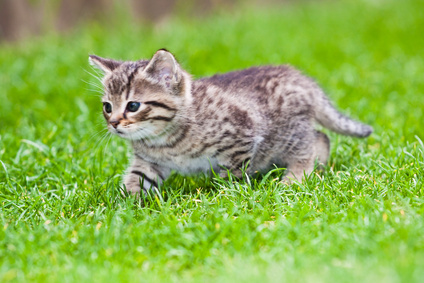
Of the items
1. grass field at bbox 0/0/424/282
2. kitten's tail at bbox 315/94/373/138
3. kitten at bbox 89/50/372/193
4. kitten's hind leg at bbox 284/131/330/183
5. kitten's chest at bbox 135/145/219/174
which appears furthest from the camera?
kitten's tail at bbox 315/94/373/138

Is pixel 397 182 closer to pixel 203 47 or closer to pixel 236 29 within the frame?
pixel 203 47

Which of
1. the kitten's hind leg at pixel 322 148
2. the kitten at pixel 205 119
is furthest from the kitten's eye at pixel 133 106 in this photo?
the kitten's hind leg at pixel 322 148

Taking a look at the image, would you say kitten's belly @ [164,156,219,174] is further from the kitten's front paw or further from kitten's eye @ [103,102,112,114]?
kitten's eye @ [103,102,112,114]

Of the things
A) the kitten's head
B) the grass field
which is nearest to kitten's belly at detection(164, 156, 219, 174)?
the grass field

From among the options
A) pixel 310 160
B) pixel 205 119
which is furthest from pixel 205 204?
pixel 310 160

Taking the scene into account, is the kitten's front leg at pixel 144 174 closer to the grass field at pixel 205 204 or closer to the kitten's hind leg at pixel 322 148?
the grass field at pixel 205 204

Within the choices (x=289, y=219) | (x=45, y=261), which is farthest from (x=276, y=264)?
(x=45, y=261)

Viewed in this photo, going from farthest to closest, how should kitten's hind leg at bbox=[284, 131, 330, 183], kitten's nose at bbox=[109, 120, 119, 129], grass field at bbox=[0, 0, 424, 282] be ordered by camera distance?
kitten's hind leg at bbox=[284, 131, 330, 183], kitten's nose at bbox=[109, 120, 119, 129], grass field at bbox=[0, 0, 424, 282]
